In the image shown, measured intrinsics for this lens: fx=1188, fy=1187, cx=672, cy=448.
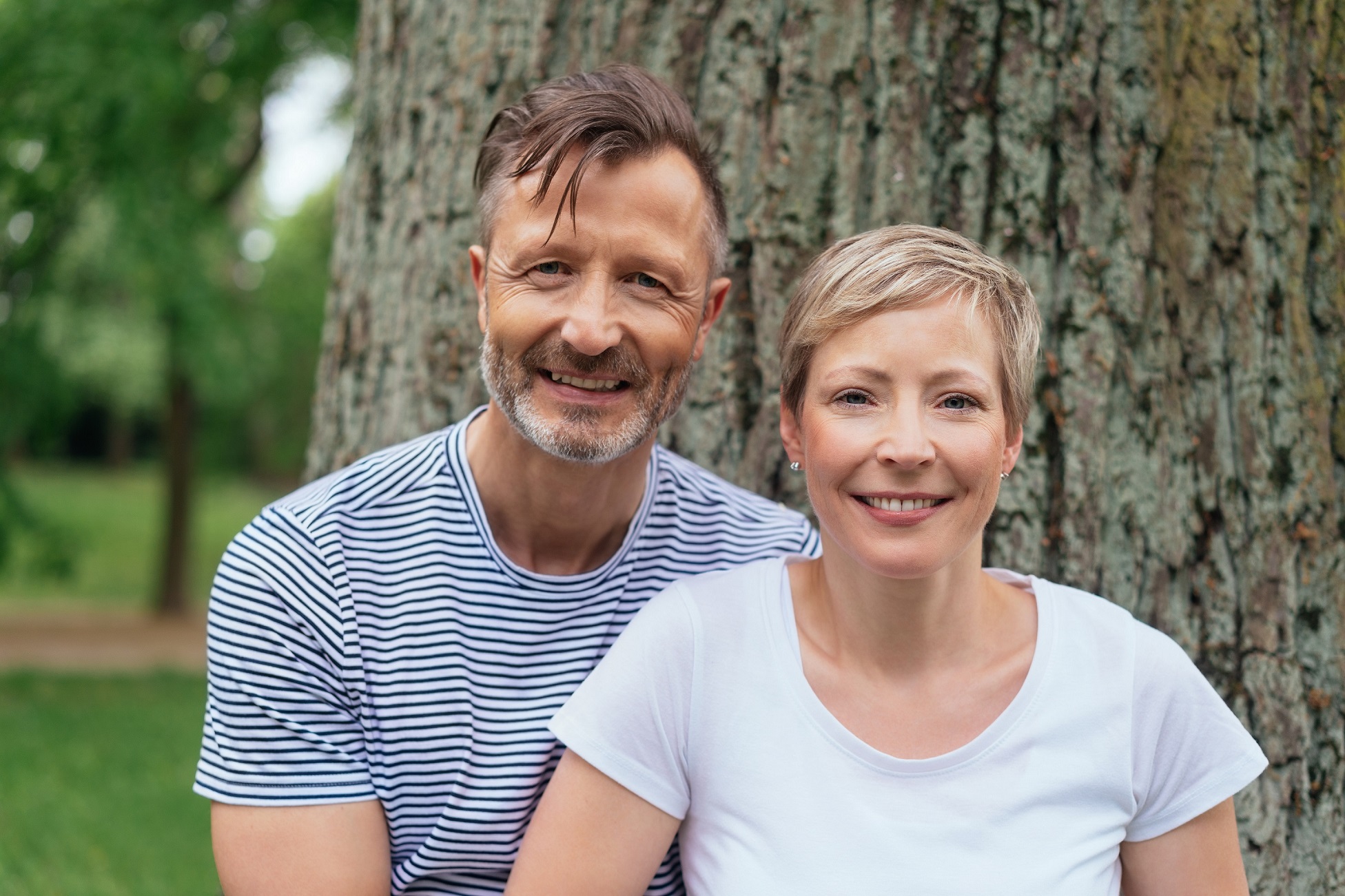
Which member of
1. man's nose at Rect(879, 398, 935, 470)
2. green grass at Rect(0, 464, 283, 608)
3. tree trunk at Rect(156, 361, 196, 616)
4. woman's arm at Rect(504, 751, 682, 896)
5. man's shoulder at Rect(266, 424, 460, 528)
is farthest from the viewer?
green grass at Rect(0, 464, 283, 608)

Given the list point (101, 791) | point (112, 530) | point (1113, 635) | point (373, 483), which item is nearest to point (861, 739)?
point (1113, 635)

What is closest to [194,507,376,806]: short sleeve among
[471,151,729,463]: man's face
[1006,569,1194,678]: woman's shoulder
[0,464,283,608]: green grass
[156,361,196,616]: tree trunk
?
[471,151,729,463]: man's face

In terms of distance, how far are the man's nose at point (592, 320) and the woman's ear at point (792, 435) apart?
343 millimetres

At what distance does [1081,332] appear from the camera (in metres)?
2.50

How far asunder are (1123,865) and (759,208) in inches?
60.0

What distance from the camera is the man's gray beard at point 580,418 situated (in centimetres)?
220

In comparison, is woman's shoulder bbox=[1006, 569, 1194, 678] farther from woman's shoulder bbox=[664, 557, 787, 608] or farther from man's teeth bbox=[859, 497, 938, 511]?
woman's shoulder bbox=[664, 557, 787, 608]

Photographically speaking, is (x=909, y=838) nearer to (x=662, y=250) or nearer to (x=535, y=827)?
(x=535, y=827)

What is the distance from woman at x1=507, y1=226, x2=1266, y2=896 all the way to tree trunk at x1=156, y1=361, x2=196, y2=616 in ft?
39.0

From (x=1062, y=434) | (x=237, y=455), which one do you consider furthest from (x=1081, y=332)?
(x=237, y=455)

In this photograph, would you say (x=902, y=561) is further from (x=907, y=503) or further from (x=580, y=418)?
(x=580, y=418)

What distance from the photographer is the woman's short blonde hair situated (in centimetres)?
185

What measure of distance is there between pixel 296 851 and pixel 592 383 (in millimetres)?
971

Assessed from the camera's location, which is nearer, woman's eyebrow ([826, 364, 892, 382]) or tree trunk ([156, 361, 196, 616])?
woman's eyebrow ([826, 364, 892, 382])
